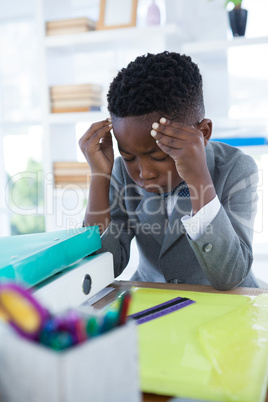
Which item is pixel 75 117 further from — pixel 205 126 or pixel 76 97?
A: pixel 205 126

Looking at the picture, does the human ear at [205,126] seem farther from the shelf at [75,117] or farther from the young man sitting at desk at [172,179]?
the shelf at [75,117]

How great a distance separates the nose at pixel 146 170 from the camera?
0.92m

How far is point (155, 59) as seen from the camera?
0.95 meters

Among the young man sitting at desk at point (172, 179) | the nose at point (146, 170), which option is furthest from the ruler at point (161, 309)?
the nose at point (146, 170)

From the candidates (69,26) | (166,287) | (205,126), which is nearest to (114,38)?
(69,26)

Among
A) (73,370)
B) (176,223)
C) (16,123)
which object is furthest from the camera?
(16,123)

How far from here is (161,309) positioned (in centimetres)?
74

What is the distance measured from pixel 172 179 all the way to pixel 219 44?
118cm

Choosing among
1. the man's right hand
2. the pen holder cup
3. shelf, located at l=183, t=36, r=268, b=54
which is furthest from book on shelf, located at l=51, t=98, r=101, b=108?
the pen holder cup

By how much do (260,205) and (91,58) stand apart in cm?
128

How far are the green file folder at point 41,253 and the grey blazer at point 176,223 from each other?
0.26 meters

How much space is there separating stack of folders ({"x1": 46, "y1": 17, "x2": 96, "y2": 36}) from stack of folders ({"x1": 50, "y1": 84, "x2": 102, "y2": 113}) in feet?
0.89

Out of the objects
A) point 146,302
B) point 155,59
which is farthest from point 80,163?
point 146,302

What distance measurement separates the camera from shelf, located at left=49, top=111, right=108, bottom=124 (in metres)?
2.12
